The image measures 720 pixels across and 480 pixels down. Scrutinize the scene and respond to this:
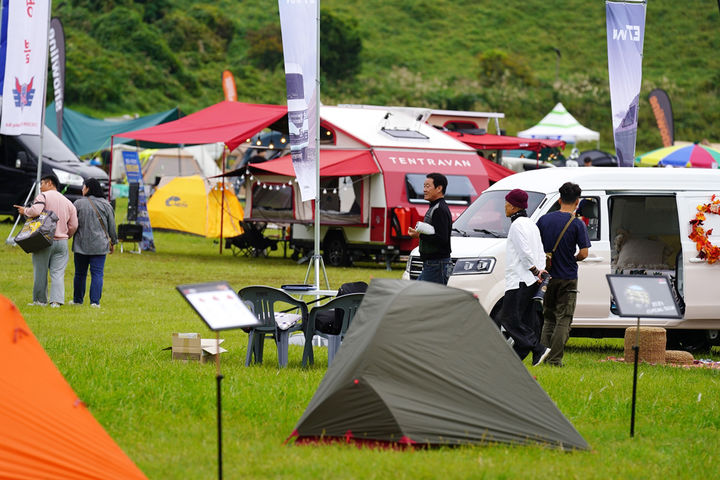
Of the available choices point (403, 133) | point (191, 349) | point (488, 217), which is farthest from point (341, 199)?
point (191, 349)

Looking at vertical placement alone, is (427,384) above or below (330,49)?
below

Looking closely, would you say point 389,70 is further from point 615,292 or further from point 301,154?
point 615,292

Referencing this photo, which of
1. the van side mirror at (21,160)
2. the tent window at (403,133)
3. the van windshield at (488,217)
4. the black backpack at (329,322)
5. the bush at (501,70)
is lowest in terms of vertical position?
the black backpack at (329,322)

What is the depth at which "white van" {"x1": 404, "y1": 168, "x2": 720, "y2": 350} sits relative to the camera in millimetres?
11445

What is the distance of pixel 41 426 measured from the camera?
18.3 feet

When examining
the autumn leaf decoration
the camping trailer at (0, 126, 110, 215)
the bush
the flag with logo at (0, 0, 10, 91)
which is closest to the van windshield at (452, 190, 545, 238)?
the autumn leaf decoration

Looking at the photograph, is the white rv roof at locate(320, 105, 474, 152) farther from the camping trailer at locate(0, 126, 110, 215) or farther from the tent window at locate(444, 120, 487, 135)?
the camping trailer at locate(0, 126, 110, 215)

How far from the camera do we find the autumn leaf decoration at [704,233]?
11766 mm

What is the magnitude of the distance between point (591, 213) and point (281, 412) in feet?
18.2

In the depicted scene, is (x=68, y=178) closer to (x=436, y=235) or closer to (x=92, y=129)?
(x=92, y=129)

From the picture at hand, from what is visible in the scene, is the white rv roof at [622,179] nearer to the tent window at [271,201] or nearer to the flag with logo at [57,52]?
the tent window at [271,201]

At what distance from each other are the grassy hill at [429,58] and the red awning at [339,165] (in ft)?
104

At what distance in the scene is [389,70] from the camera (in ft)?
227

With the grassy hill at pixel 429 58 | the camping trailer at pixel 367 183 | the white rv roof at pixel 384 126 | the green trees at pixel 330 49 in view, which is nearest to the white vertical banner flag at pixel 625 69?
the camping trailer at pixel 367 183
